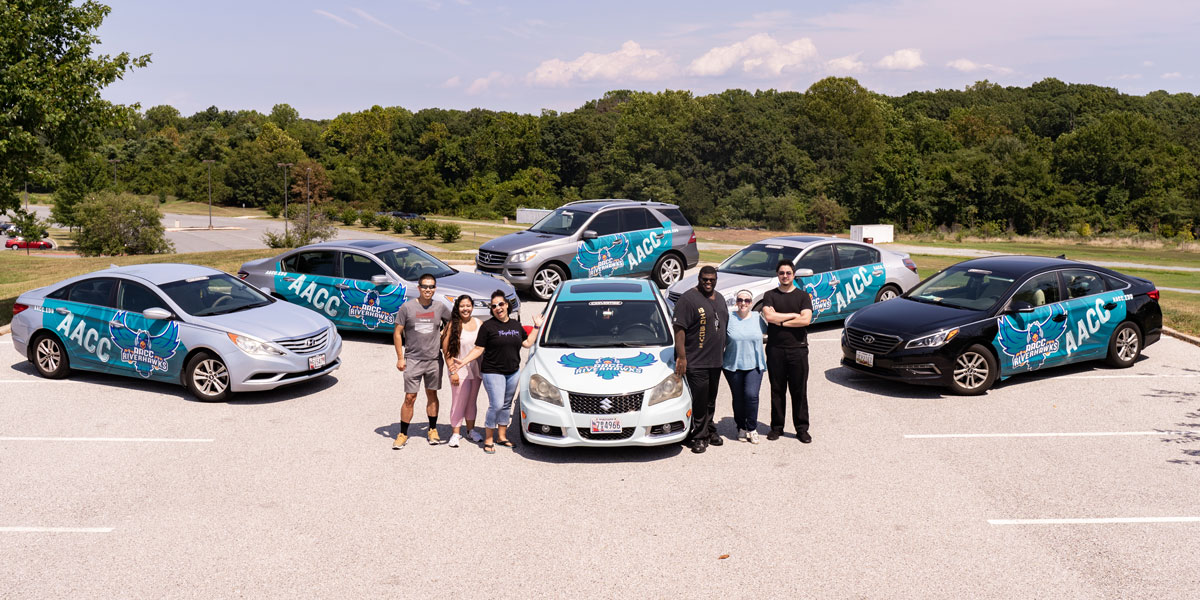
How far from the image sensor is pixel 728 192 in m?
98.7

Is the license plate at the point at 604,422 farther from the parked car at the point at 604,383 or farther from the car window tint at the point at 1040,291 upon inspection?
the car window tint at the point at 1040,291

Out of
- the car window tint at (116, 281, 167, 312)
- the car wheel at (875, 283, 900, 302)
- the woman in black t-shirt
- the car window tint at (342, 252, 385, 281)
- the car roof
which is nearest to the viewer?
the woman in black t-shirt

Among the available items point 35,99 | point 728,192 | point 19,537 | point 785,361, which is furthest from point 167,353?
point 728,192

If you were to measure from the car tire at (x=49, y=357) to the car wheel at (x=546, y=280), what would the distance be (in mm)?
8240

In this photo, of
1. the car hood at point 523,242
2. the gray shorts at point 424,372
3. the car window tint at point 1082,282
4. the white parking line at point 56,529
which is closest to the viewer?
the white parking line at point 56,529

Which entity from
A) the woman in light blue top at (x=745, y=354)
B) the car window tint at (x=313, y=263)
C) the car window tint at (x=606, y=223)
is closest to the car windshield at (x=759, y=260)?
the car window tint at (x=606, y=223)

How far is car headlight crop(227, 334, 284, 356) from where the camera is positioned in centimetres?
1047

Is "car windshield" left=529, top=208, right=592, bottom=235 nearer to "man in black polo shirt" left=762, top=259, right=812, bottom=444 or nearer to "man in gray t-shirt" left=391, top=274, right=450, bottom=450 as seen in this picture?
"man in gray t-shirt" left=391, top=274, right=450, bottom=450

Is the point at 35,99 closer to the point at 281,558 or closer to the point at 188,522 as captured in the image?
the point at 188,522

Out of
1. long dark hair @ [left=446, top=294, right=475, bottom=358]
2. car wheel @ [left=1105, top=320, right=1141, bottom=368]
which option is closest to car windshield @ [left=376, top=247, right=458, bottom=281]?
long dark hair @ [left=446, top=294, right=475, bottom=358]

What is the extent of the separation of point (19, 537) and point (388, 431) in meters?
3.54

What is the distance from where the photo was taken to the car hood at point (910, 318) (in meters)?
10.9

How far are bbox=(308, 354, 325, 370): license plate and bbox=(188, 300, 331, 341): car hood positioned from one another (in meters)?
0.32

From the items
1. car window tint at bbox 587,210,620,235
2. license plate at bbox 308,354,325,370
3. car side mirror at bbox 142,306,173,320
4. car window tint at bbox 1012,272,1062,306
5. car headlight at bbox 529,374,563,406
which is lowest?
license plate at bbox 308,354,325,370
